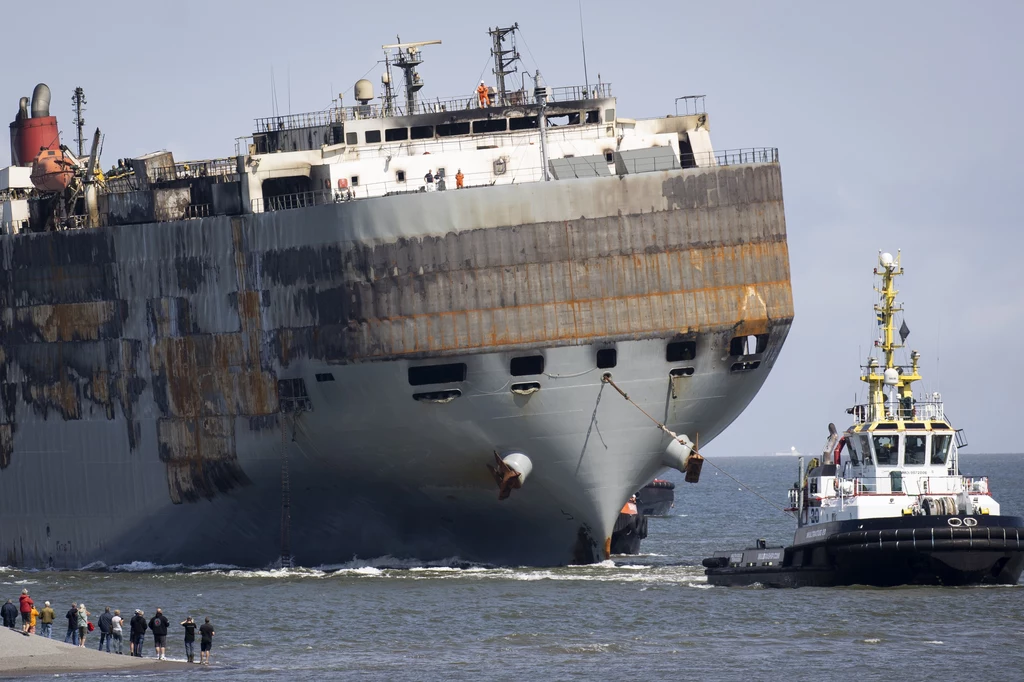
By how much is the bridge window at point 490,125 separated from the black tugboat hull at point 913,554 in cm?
1554

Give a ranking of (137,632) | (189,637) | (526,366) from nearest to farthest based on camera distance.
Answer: (189,637)
(137,632)
(526,366)

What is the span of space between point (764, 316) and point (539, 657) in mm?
15554

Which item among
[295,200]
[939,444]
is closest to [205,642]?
[295,200]

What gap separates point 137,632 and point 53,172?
23278mm

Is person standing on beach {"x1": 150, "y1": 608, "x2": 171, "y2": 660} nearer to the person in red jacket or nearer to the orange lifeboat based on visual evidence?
the person in red jacket

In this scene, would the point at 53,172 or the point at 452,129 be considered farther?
the point at 53,172

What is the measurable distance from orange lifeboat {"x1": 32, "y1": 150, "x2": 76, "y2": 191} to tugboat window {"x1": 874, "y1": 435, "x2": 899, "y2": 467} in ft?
89.1

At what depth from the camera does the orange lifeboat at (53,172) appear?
190 ft

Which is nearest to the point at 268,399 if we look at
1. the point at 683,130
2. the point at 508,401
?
the point at 508,401

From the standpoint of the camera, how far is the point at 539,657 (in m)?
39.2

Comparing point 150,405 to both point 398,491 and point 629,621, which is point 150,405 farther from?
point 629,621

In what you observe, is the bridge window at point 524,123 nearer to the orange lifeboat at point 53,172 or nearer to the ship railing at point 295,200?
the ship railing at point 295,200

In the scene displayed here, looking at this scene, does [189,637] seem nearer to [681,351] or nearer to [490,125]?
[681,351]

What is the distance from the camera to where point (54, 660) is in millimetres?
37750
